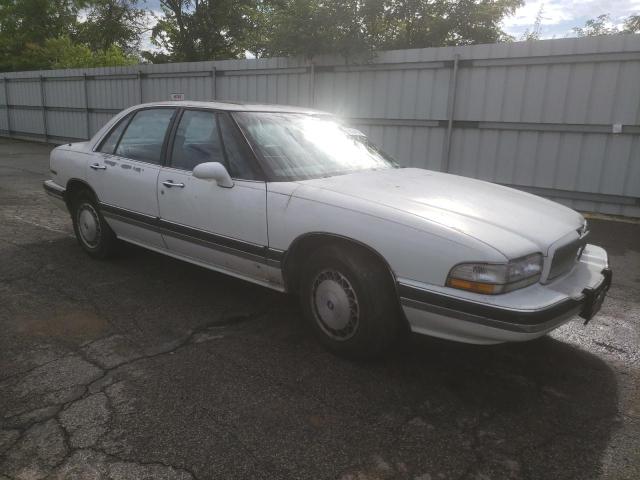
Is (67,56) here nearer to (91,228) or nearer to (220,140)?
(91,228)

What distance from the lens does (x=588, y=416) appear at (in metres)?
2.56

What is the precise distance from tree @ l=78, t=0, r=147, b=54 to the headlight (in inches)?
1165

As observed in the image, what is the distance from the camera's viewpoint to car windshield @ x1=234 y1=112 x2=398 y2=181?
343cm

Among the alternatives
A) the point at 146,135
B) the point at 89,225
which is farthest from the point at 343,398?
the point at 89,225

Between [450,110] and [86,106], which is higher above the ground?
[450,110]

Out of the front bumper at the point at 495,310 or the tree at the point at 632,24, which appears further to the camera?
the tree at the point at 632,24

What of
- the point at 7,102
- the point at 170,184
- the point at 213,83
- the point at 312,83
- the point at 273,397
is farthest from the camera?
the point at 7,102

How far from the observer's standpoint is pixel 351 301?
2947 mm

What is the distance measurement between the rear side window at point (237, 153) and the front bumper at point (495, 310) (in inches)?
51.9

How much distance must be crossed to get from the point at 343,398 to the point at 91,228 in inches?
129

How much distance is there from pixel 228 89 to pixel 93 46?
24911 mm

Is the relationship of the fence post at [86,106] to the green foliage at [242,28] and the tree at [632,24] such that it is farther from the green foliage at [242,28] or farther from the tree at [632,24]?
the tree at [632,24]

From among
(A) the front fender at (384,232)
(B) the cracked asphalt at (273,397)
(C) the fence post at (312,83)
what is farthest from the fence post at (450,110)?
(A) the front fender at (384,232)

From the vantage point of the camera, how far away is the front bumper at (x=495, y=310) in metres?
2.46
